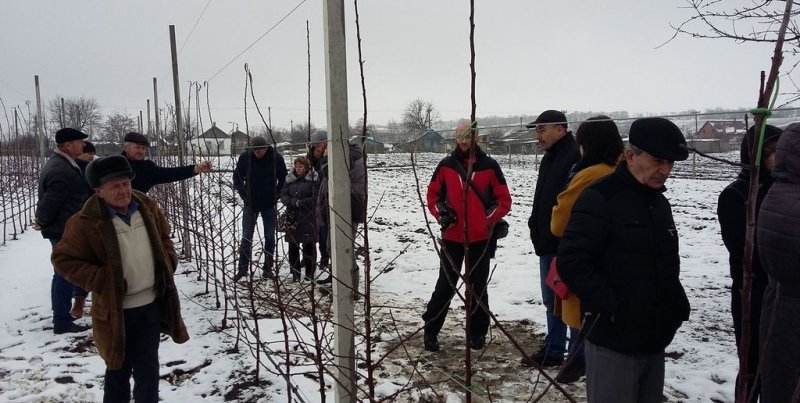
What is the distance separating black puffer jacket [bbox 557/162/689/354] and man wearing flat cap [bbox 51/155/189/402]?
2199 millimetres

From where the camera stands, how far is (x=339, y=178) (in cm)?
224

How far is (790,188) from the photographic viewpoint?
1819 mm

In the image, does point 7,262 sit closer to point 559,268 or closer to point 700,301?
point 559,268

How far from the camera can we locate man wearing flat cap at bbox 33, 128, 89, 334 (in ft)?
14.1

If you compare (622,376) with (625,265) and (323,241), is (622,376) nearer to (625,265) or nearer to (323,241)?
(625,265)

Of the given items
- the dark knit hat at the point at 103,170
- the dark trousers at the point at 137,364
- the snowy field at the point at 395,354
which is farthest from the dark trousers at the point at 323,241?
the dark knit hat at the point at 103,170

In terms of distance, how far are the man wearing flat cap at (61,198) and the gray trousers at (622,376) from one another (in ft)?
14.9

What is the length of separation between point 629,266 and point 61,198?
469 cm

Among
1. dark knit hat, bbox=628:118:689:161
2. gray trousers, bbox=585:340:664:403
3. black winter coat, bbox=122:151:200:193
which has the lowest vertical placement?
gray trousers, bbox=585:340:664:403

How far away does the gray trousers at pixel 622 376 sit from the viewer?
194 centimetres

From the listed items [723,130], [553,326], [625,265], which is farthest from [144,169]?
[723,130]

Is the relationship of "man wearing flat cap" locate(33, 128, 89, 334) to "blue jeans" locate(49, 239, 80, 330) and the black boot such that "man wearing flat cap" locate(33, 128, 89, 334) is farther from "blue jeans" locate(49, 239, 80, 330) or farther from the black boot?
the black boot

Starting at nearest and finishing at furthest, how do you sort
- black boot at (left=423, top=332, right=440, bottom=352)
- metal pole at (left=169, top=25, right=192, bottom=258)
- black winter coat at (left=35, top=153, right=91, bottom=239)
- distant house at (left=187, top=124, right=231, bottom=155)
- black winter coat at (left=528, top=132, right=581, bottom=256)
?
black winter coat at (left=528, top=132, right=581, bottom=256) < black boot at (left=423, top=332, right=440, bottom=352) < distant house at (left=187, top=124, right=231, bottom=155) < black winter coat at (left=35, top=153, right=91, bottom=239) < metal pole at (left=169, top=25, right=192, bottom=258)

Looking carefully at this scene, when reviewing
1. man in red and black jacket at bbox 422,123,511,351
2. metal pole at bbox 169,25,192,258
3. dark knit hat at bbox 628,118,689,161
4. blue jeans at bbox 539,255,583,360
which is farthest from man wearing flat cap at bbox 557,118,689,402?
Answer: metal pole at bbox 169,25,192,258
